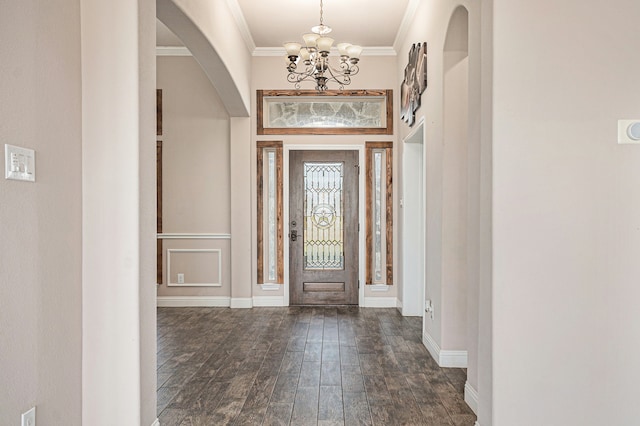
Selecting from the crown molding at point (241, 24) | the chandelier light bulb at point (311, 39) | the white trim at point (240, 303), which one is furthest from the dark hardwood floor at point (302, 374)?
the crown molding at point (241, 24)

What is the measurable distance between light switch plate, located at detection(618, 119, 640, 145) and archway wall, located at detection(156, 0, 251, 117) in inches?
98.8

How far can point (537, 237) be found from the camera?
222 cm

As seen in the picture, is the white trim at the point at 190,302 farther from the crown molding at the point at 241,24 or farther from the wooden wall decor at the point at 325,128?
the crown molding at the point at 241,24

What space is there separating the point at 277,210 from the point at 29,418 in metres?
4.49

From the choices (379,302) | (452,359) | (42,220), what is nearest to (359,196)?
(379,302)

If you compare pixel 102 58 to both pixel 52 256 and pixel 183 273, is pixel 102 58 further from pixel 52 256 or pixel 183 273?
pixel 183 273

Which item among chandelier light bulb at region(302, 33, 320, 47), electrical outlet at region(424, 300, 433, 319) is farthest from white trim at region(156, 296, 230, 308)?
chandelier light bulb at region(302, 33, 320, 47)

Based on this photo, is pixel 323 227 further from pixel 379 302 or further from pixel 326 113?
pixel 326 113

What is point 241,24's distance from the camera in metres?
5.09

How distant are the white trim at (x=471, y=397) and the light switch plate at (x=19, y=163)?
252cm

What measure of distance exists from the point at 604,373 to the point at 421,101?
290cm

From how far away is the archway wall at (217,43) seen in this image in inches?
127

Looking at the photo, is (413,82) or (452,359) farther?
(413,82)

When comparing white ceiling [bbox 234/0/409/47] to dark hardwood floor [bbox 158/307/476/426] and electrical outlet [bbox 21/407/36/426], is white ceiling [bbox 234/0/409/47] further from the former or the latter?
electrical outlet [bbox 21/407/36/426]
